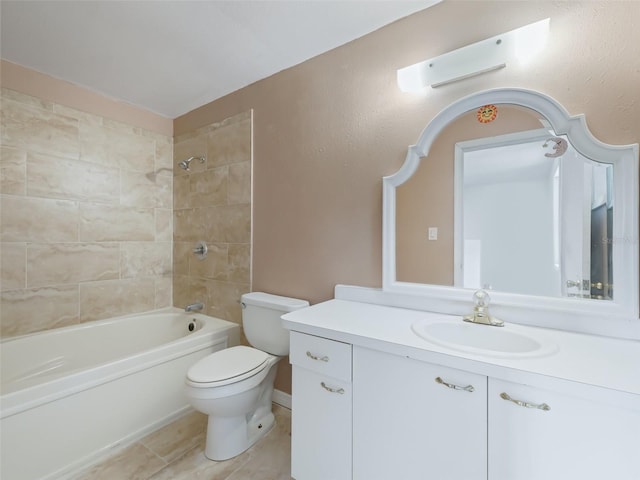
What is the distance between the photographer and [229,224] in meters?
2.30

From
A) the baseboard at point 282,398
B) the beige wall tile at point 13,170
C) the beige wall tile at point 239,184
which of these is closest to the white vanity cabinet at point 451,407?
the baseboard at point 282,398

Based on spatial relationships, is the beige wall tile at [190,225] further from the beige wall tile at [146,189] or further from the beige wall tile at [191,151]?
the beige wall tile at [191,151]

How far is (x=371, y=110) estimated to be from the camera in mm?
1610

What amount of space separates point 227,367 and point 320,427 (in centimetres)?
62

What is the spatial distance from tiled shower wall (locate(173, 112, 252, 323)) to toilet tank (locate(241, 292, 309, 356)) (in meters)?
0.32

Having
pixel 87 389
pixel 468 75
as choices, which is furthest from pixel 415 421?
pixel 87 389

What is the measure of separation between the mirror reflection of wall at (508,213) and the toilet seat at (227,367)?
3.15 ft

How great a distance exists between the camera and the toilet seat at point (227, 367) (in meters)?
1.43

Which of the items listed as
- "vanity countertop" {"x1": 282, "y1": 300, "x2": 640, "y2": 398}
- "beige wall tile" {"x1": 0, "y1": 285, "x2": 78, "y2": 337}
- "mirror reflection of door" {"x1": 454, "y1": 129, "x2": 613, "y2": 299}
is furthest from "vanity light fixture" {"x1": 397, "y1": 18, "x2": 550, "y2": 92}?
"beige wall tile" {"x1": 0, "y1": 285, "x2": 78, "y2": 337}

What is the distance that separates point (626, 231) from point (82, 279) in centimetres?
322

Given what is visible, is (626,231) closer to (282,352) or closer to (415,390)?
(415,390)

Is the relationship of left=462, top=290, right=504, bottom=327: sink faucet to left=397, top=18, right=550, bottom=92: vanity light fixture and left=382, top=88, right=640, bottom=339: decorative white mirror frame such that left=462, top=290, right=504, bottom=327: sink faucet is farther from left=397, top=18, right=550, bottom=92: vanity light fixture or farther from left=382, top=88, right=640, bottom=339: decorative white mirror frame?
left=397, top=18, right=550, bottom=92: vanity light fixture

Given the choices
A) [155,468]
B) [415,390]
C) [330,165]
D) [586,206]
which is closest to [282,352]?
[155,468]

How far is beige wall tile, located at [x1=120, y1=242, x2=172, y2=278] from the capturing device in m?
2.45
